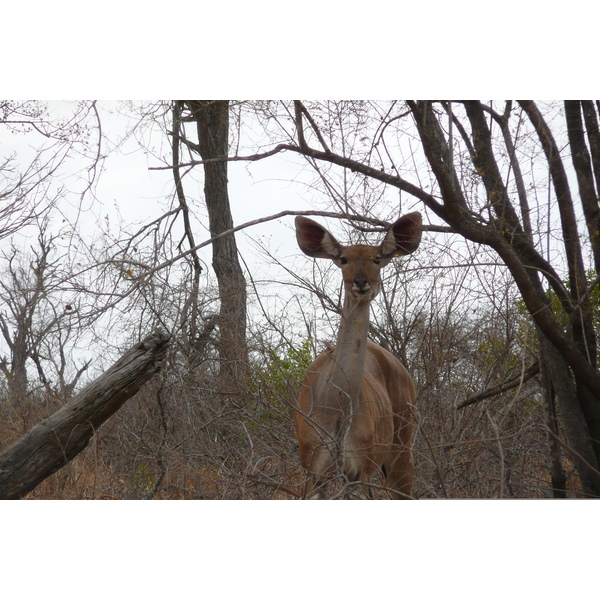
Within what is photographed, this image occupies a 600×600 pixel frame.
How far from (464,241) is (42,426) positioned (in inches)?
109

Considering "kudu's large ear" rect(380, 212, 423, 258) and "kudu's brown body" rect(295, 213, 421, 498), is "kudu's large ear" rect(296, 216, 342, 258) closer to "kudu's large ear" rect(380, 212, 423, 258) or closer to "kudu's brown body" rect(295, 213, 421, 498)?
"kudu's brown body" rect(295, 213, 421, 498)

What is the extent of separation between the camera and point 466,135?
463 cm

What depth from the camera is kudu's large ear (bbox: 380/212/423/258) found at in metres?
3.95

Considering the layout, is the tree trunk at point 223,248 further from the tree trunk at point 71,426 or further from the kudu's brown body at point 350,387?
the tree trunk at point 71,426

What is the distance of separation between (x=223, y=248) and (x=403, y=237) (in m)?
3.66

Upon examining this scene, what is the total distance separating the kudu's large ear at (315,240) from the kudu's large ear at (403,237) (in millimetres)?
271

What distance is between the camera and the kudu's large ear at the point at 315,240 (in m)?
4.02

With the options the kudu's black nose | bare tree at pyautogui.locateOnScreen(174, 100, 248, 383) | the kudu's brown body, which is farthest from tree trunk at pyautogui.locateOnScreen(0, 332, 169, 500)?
bare tree at pyautogui.locateOnScreen(174, 100, 248, 383)

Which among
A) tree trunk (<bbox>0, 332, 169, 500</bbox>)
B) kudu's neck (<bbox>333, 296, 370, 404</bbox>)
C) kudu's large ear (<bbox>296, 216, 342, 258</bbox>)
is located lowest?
tree trunk (<bbox>0, 332, 169, 500</bbox>)

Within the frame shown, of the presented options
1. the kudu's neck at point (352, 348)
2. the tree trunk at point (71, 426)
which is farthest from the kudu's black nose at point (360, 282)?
the tree trunk at point (71, 426)

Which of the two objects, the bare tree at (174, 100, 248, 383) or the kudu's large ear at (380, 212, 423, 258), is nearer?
the kudu's large ear at (380, 212, 423, 258)

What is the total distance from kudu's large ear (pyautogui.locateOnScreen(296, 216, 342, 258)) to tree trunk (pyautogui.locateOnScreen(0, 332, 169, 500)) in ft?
2.97

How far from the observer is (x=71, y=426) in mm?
3660
